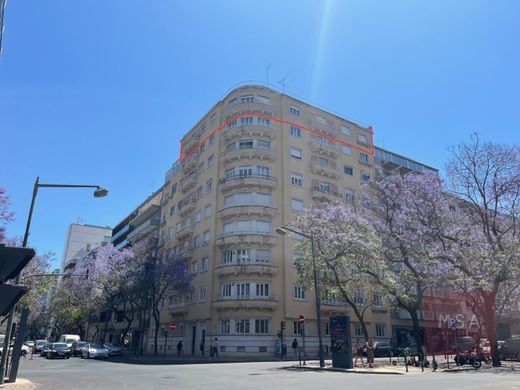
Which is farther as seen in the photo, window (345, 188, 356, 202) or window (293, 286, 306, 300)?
window (345, 188, 356, 202)

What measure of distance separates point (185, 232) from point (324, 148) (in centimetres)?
1843

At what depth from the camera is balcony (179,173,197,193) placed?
49.5 meters

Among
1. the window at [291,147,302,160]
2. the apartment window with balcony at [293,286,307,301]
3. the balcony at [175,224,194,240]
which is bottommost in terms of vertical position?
the apartment window with balcony at [293,286,307,301]

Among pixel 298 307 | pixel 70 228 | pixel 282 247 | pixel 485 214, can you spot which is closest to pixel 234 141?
pixel 282 247

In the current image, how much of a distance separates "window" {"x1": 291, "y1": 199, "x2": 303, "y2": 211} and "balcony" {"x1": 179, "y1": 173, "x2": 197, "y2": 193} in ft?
43.3

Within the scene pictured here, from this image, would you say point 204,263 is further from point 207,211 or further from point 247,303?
point 247,303

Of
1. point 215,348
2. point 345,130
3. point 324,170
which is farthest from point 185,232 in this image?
point 345,130

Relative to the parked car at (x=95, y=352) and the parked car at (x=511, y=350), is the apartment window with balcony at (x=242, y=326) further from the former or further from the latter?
the parked car at (x=511, y=350)

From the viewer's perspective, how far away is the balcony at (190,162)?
165ft

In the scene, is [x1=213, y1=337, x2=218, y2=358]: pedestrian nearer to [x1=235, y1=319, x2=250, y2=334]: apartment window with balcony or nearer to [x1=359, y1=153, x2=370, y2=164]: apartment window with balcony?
[x1=235, y1=319, x2=250, y2=334]: apartment window with balcony

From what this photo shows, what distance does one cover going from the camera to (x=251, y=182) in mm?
40594

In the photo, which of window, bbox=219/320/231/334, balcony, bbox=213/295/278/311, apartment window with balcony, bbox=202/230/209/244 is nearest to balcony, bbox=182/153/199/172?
apartment window with balcony, bbox=202/230/209/244

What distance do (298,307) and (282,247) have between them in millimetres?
5759

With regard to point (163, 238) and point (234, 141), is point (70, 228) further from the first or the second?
point (234, 141)
